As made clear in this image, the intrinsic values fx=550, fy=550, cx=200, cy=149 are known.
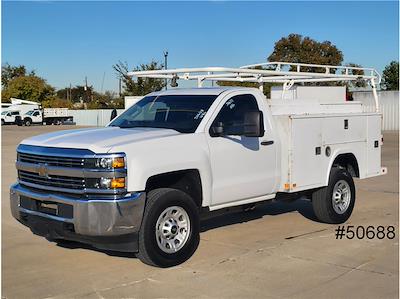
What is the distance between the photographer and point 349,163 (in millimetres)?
8609

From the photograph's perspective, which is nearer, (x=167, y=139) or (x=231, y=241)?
(x=167, y=139)

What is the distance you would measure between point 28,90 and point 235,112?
74368 millimetres

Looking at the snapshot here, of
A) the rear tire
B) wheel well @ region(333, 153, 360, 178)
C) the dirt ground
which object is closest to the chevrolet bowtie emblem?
the dirt ground

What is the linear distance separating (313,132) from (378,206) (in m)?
2.71

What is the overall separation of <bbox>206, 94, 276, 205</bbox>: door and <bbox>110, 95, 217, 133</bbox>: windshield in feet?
0.73

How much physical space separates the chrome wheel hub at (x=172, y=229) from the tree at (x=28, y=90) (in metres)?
74.3

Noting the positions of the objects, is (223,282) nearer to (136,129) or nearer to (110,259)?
(110,259)

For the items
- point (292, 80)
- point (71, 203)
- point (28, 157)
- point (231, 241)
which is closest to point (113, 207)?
point (71, 203)

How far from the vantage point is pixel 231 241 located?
7.02 meters

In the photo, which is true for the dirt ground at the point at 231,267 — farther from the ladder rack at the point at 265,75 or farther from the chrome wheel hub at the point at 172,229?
the ladder rack at the point at 265,75

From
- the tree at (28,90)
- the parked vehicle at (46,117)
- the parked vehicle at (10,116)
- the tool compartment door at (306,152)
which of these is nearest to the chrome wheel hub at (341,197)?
the tool compartment door at (306,152)

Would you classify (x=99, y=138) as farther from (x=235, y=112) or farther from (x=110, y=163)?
(x=235, y=112)

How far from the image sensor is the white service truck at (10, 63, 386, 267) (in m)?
5.46

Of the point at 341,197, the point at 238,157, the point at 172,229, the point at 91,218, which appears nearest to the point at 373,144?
the point at 341,197
